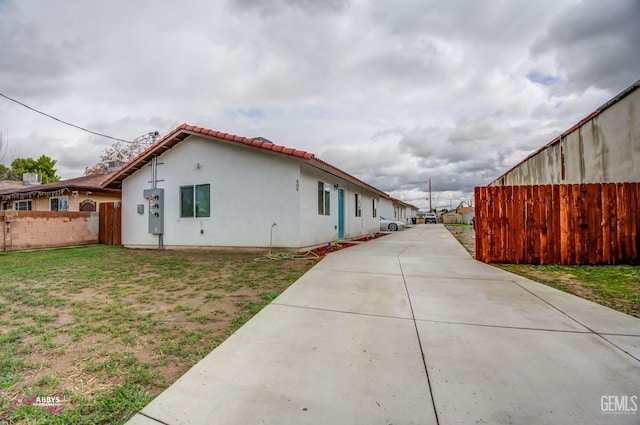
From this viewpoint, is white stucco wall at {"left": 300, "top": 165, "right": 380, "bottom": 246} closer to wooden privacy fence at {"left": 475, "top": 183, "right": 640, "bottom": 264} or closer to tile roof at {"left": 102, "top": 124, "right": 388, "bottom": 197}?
tile roof at {"left": 102, "top": 124, "right": 388, "bottom": 197}

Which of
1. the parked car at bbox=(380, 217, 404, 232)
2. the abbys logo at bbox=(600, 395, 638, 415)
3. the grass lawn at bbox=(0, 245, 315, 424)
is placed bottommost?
the abbys logo at bbox=(600, 395, 638, 415)

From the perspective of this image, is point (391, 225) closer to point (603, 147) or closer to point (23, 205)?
point (603, 147)

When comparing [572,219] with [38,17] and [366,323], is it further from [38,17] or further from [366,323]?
[38,17]

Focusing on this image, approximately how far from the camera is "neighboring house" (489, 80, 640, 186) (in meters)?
6.75

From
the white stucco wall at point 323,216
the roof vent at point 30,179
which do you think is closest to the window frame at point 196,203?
the white stucco wall at point 323,216

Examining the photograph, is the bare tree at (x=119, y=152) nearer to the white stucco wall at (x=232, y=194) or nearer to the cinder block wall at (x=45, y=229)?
the cinder block wall at (x=45, y=229)

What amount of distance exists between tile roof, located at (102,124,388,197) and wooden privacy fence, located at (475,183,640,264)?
4.70m

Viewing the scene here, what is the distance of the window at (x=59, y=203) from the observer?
15.4 m

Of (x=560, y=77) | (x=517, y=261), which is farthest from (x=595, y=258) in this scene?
(x=560, y=77)

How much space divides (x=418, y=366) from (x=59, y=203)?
20.4 meters

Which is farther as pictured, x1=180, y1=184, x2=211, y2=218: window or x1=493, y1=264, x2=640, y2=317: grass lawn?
x1=180, y1=184, x2=211, y2=218: window

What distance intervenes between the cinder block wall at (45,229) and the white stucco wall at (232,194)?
4598 millimetres

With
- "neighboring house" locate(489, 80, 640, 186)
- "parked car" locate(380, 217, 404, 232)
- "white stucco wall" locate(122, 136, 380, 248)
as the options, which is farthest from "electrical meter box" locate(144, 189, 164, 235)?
"parked car" locate(380, 217, 404, 232)

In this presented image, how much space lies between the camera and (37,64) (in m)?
10.5
